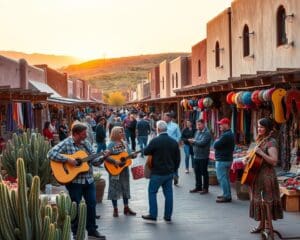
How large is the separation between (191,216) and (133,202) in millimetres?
2009

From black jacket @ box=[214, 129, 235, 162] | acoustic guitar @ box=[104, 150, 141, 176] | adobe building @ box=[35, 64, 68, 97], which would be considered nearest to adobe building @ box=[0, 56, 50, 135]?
acoustic guitar @ box=[104, 150, 141, 176]

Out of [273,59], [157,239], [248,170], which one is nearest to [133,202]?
[157,239]

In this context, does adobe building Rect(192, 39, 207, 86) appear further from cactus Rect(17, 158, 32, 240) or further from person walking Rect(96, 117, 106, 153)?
cactus Rect(17, 158, 32, 240)

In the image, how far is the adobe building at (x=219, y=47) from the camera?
23.2 metres

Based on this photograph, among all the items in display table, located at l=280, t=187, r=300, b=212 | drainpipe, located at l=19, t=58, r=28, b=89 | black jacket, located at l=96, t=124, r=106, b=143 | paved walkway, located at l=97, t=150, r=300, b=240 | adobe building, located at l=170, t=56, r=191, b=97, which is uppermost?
adobe building, located at l=170, t=56, r=191, b=97

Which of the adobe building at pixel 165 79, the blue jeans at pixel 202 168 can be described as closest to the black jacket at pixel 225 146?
the blue jeans at pixel 202 168

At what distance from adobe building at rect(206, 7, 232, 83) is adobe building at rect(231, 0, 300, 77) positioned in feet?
Result: 2.62

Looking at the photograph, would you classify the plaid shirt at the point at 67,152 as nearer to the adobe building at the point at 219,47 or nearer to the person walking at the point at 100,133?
the person walking at the point at 100,133

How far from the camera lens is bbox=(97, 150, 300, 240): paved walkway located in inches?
348

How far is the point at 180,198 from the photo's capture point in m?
12.3

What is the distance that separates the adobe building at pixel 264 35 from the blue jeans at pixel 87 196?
8.65 m

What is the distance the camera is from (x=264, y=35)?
59.6ft

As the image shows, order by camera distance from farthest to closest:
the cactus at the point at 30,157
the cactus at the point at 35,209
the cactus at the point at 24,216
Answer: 1. the cactus at the point at 30,157
2. the cactus at the point at 35,209
3. the cactus at the point at 24,216

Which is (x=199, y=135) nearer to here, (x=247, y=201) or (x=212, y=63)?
(x=247, y=201)
